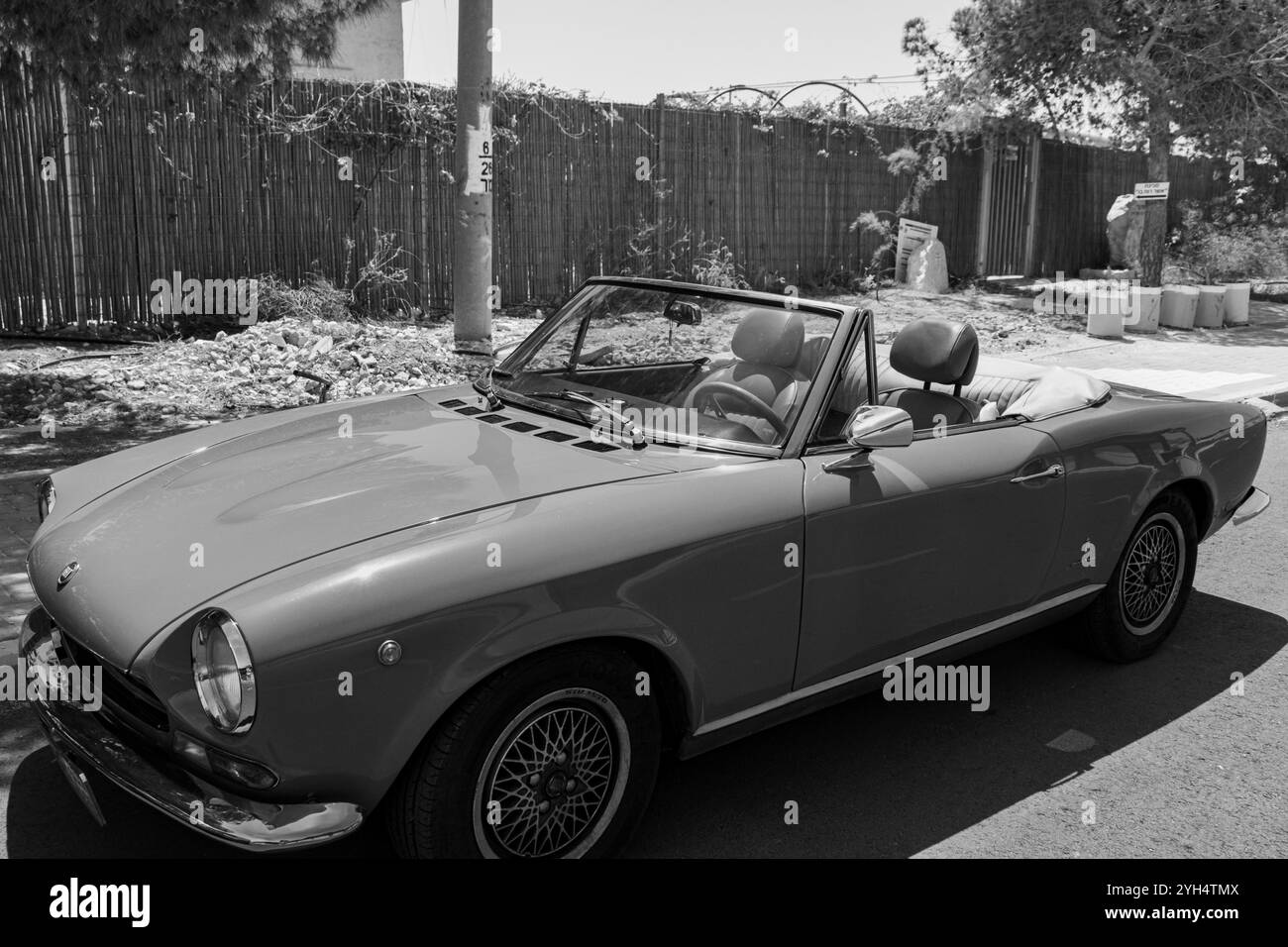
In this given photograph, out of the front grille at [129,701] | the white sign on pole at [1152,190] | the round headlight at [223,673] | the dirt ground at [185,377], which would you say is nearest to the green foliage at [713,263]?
the dirt ground at [185,377]

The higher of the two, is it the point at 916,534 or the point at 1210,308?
the point at 1210,308

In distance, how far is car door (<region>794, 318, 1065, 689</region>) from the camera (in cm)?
357

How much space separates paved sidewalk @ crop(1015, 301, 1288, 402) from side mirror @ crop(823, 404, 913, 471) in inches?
266

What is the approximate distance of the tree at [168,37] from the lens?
732 centimetres

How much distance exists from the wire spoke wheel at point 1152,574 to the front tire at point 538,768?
2.41m

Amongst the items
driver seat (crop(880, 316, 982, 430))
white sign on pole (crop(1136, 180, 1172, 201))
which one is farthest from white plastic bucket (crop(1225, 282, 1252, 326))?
driver seat (crop(880, 316, 982, 430))

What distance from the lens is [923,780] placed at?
12.8ft

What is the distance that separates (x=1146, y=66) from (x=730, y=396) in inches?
539

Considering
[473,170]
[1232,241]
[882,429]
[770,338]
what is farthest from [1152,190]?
[882,429]

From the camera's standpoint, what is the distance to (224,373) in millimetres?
9562

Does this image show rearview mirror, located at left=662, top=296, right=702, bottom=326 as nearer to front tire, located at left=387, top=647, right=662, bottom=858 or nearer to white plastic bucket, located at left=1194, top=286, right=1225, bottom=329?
front tire, located at left=387, top=647, right=662, bottom=858

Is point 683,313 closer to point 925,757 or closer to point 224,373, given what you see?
point 925,757
